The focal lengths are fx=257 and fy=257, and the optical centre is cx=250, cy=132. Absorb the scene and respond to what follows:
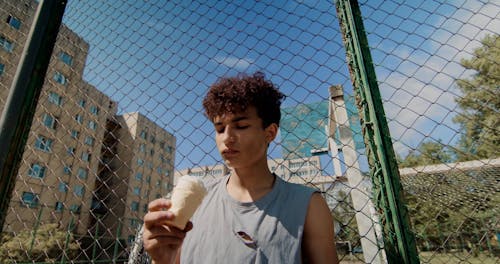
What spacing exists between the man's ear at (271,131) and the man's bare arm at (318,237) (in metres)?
0.37

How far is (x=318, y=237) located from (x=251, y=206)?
1.03 feet

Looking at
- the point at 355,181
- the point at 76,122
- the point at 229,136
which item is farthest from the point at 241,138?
the point at 76,122

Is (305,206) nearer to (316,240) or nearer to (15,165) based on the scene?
(316,240)

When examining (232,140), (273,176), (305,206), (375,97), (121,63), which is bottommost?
(305,206)

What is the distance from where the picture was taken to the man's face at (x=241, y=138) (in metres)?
1.15

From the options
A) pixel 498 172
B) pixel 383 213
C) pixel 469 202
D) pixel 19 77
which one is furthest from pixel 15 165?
pixel 469 202

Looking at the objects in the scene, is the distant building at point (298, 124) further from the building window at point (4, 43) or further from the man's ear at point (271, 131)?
the building window at point (4, 43)

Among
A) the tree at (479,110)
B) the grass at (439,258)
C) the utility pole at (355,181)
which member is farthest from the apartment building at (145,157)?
the tree at (479,110)

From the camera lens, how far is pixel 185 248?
116 centimetres

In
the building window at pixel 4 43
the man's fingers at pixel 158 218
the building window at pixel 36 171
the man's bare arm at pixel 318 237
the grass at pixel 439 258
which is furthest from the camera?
the building window at pixel 4 43

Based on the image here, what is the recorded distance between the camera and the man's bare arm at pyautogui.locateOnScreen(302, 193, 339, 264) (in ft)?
3.27

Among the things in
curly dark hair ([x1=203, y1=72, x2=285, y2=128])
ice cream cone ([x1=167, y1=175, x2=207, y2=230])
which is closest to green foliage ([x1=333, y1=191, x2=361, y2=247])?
curly dark hair ([x1=203, y1=72, x2=285, y2=128])

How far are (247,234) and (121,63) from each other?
2.04 meters

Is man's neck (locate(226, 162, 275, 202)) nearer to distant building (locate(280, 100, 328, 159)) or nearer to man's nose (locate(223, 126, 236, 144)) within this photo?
man's nose (locate(223, 126, 236, 144))
